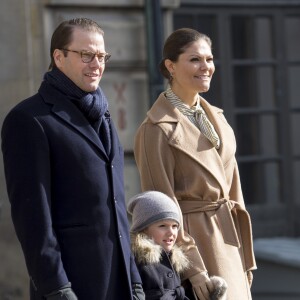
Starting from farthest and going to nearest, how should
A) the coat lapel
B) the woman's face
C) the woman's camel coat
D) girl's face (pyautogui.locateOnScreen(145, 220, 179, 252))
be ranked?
1. the woman's face
2. the woman's camel coat
3. girl's face (pyautogui.locateOnScreen(145, 220, 179, 252))
4. the coat lapel

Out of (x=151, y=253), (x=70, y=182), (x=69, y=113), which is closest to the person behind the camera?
(x=70, y=182)

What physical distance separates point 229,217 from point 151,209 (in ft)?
1.49

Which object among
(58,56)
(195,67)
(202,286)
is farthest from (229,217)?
(58,56)

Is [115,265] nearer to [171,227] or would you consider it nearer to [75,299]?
[75,299]

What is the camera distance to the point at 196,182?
5.23 metres

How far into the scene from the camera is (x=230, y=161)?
542 centimetres

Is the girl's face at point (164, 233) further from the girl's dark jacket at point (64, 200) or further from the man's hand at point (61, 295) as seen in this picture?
the man's hand at point (61, 295)

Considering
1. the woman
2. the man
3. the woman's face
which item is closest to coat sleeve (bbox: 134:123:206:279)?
the woman

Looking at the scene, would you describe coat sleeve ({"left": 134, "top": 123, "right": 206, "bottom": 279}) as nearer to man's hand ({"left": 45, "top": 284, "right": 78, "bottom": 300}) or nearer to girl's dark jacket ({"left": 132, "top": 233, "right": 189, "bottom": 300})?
girl's dark jacket ({"left": 132, "top": 233, "right": 189, "bottom": 300})

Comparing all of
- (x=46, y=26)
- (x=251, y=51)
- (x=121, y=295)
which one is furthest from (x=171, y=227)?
(x=251, y=51)

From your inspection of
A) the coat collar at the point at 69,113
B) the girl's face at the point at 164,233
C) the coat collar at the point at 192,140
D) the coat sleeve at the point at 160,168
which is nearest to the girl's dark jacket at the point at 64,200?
the coat collar at the point at 69,113

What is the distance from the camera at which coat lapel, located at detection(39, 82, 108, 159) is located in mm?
4403

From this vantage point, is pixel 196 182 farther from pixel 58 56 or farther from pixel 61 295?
pixel 61 295

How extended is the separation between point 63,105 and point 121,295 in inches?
29.8
